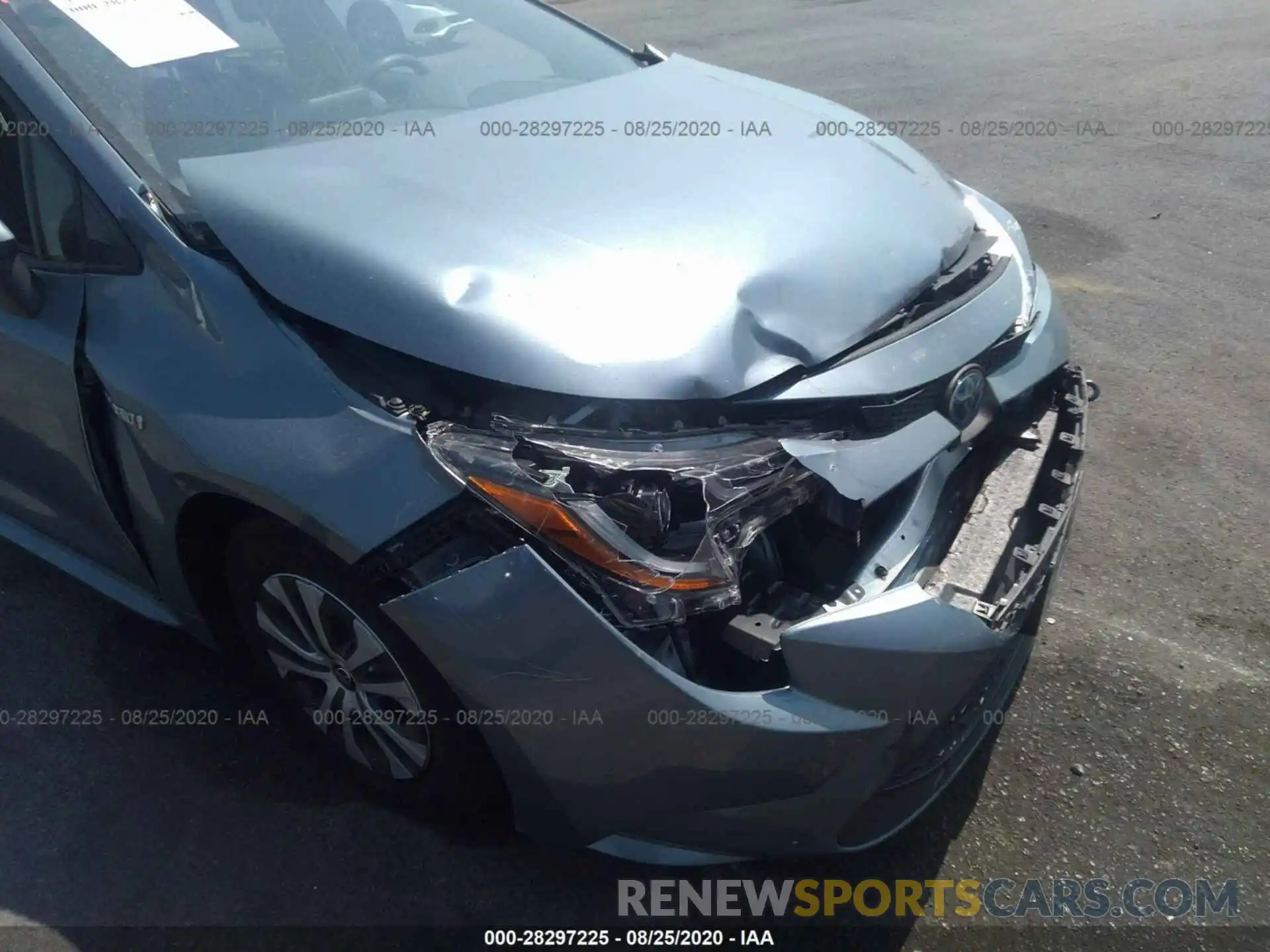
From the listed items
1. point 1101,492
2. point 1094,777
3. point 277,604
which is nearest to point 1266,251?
point 1101,492

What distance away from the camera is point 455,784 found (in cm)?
222

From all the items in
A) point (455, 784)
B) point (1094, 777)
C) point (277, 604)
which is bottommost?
point (1094, 777)

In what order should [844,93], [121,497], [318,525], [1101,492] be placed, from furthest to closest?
[844,93]
[1101,492]
[121,497]
[318,525]

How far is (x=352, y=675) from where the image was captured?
227 cm

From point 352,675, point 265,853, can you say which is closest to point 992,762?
point 352,675

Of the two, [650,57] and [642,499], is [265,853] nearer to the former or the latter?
[642,499]

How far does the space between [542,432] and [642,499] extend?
0.77 ft

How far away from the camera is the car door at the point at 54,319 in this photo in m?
2.38

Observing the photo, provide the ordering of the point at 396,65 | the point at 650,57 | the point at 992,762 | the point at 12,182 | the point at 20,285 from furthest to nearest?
the point at 650,57, the point at 396,65, the point at 992,762, the point at 12,182, the point at 20,285

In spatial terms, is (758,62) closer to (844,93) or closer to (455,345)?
(844,93)

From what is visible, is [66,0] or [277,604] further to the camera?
[66,0]

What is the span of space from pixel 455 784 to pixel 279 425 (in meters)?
0.79

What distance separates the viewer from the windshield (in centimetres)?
255

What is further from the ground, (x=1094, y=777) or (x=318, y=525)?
(x=318, y=525)
